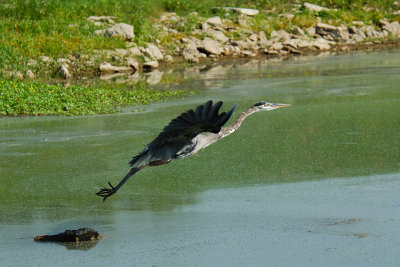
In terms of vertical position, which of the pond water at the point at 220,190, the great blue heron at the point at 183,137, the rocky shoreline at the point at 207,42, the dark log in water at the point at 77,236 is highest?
the great blue heron at the point at 183,137

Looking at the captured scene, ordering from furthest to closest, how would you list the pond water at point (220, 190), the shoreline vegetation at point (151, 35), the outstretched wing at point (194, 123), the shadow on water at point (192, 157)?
the shoreline vegetation at point (151, 35), the shadow on water at point (192, 157), the pond water at point (220, 190), the outstretched wing at point (194, 123)

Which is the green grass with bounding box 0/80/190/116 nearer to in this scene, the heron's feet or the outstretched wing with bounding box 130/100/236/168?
the heron's feet

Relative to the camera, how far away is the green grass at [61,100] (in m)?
10.9

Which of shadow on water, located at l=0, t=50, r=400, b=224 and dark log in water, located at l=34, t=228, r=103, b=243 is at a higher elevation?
dark log in water, located at l=34, t=228, r=103, b=243

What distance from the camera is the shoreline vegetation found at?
1527 centimetres

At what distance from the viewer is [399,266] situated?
14.4 ft

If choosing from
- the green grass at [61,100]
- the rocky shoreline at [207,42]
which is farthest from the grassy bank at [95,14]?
the green grass at [61,100]

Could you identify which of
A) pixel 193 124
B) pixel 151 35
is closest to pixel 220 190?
pixel 193 124

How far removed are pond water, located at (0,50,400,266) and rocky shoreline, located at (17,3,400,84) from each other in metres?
6.06

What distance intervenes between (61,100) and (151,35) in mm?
8337

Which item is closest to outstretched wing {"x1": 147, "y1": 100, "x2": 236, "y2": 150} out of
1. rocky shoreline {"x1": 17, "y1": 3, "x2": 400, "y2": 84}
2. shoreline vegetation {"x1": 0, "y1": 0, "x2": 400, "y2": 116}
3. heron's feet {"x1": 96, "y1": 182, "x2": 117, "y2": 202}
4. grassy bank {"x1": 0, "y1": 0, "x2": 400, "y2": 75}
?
heron's feet {"x1": 96, "y1": 182, "x2": 117, "y2": 202}

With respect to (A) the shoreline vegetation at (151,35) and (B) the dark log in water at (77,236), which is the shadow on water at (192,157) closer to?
(B) the dark log in water at (77,236)

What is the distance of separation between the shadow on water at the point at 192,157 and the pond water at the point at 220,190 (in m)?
0.02

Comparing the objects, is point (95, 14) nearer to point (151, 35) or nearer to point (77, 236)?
point (151, 35)
